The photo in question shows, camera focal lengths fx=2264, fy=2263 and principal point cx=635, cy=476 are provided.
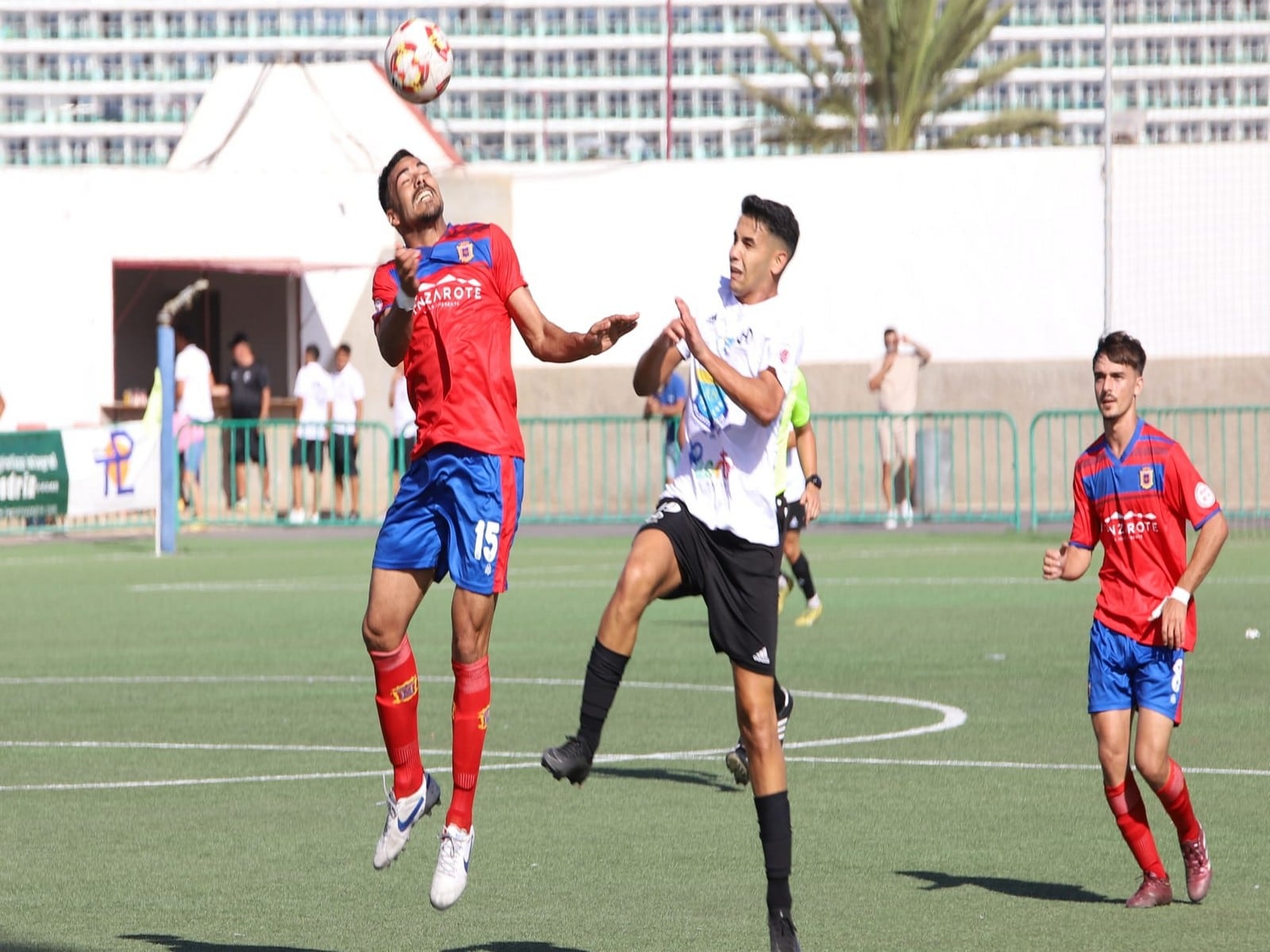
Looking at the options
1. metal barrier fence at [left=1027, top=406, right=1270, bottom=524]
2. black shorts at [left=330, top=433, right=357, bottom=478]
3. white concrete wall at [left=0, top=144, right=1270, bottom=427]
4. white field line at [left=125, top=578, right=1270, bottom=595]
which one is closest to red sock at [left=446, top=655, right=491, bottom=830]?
white field line at [left=125, top=578, right=1270, bottom=595]

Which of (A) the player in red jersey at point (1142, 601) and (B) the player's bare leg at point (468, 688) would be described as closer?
(B) the player's bare leg at point (468, 688)

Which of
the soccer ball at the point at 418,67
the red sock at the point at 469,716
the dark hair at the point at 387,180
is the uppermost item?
the soccer ball at the point at 418,67

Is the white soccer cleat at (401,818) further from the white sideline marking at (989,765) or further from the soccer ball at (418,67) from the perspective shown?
the white sideline marking at (989,765)

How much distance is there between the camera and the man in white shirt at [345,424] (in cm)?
2853

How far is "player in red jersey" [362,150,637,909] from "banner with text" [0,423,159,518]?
18034 mm

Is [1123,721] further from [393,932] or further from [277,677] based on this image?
[277,677]

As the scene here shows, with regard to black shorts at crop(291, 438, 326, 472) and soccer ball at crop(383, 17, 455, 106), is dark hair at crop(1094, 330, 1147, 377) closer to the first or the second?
soccer ball at crop(383, 17, 455, 106)

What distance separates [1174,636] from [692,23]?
16202cm

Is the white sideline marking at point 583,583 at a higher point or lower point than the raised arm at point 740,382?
lower

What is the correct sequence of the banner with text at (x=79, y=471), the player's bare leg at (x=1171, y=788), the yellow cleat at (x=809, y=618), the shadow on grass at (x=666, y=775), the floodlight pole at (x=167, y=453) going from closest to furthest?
the player's bare leg at (x=1171, y=788), the shadow on grass at (x=666, y=775), the yellow cleat at (x=809, y=618), the floodlight pole at (x=167, y=453), the banner with text at (x=79, y=471)

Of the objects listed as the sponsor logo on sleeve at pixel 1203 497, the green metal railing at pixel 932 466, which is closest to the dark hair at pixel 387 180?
the sponsor logo on sleeve at pixel 1203 497

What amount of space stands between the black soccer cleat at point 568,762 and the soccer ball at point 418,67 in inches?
104

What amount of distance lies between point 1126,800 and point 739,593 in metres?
1.51

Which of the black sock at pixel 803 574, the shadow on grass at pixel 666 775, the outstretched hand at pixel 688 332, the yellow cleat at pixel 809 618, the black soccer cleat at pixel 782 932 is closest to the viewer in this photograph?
the black soccer cleat at pixel 782 932
